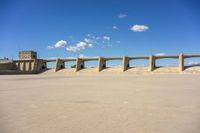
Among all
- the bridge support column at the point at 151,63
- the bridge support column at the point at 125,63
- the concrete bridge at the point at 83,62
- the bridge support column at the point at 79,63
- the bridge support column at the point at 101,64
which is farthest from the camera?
the bridge support column at the point at 79,63

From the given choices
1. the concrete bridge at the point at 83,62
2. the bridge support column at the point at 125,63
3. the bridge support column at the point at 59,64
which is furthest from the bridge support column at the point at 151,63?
the bridge support column at the point at 59,64

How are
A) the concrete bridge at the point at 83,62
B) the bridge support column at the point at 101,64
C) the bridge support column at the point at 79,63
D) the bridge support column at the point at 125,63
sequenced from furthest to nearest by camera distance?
1. the bridge support column at the point at 79,63
2. the bridge support column at the point at 101,64
3. the bridge support column at the point at 125,63
4. the concrete bridge at the point at 83,62

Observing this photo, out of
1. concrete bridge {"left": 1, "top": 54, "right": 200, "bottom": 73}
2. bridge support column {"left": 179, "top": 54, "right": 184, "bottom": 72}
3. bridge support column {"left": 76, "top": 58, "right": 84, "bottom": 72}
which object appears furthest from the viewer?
bridge support column {"left": 76, "top": 58, "right": 84, "bottom": 72}

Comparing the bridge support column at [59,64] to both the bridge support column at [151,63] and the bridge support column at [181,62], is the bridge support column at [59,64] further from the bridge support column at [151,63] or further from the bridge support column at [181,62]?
the bridge support column at [181,62]

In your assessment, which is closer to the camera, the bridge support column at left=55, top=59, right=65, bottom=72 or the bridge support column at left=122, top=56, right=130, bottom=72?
the bridge support column at left=122, top=56, right=130, bottom=72

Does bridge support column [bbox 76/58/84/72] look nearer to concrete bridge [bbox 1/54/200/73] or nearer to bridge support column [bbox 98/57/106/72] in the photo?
concrete bridge [bbox 1/54/200/73]

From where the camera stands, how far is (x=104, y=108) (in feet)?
28.7

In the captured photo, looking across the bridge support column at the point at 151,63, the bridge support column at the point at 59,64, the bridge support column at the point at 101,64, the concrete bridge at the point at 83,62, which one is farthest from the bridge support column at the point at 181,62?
the bridge support column at the point at 59,64

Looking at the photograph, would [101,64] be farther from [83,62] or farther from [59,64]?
[59,64]

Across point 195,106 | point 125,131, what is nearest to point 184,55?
point 195,106

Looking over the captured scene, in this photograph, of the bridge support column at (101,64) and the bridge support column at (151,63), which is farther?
the bridge support column at (101,64)

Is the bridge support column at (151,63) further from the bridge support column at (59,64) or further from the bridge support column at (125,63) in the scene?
the bridge support column at (59,64)

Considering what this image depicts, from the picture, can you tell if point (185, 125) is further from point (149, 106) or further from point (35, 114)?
point (35, 114)

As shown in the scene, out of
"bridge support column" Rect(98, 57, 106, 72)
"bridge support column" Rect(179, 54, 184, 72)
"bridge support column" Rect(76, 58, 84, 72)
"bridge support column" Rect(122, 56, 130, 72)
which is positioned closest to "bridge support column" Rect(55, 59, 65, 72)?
"bridge support column" Rect(76, 58, 84, 72)
